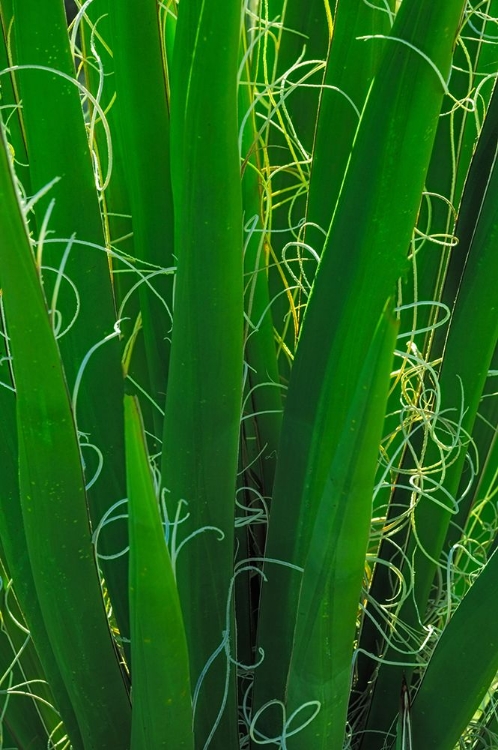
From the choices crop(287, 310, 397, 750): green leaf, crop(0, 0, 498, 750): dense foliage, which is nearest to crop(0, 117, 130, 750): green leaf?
crop(0, 0, 498, 750): dense foliage

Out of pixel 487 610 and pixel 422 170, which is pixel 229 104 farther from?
pixel 487 610

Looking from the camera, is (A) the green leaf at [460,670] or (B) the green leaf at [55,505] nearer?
(B) the green leaf at [55,505]

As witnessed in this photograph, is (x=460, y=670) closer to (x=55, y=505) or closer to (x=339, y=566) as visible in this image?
(x=339, y=566)

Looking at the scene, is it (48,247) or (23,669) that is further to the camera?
(23,669)

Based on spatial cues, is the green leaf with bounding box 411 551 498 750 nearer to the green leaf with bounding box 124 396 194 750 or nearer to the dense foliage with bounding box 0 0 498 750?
the dense foliage with bounding box 0 0 498 750

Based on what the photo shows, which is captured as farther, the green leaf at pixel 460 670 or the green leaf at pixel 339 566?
the green leaf at pixel 460 670

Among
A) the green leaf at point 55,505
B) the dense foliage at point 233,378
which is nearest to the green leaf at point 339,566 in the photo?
the dense foliage at point 233,378

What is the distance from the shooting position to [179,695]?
1.47 feet

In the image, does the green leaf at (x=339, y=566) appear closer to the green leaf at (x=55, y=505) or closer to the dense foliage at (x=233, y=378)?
the dense foliage at (x=233, y=378)

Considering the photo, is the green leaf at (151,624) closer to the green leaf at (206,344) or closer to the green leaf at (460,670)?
the green leaf at (206,344)

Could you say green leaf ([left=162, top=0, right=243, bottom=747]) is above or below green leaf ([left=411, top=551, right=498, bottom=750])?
above

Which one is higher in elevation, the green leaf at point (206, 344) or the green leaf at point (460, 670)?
the green leaf at point (206, 344)

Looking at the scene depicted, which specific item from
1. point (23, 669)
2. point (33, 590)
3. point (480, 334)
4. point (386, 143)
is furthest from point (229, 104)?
point (23, 669)

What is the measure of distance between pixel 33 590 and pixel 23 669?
17cm
